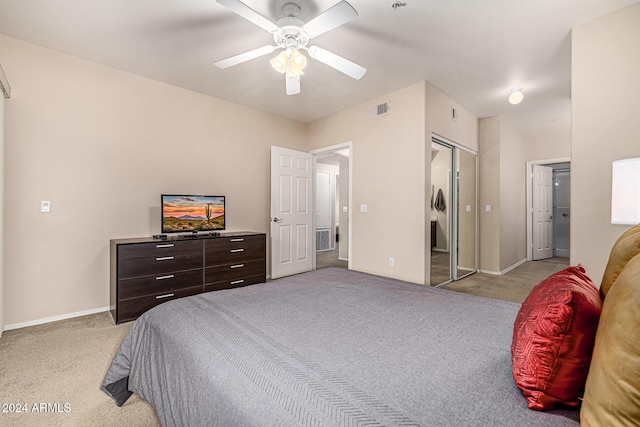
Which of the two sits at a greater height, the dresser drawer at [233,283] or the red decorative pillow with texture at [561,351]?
the red decorative pillow with texture at [561,351]

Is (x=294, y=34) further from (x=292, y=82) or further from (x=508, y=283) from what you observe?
(x=508, y=283)

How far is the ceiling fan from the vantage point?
185cm

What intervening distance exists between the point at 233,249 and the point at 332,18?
275 cm

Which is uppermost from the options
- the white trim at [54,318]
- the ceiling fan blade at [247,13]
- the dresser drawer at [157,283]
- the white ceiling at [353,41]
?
the white ceiling at [353,41]

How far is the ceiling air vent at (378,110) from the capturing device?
3910mm

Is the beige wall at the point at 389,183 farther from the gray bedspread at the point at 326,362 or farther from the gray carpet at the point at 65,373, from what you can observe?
the gray carpet at the point at 65,373

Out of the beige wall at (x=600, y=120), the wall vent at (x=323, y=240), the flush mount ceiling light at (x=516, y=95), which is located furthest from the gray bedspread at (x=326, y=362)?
the wall vent at (x=323, y=240)

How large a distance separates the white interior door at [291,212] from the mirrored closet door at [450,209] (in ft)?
6.62

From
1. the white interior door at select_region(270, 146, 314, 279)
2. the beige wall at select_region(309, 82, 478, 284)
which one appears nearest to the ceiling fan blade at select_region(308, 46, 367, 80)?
the beige wall at select_region(309, 82, 478, 284)

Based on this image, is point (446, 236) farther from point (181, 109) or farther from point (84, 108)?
point (84, 108)

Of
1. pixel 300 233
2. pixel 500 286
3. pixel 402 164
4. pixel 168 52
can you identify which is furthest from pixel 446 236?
pixel 168 52

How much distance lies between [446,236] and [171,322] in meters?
4.09

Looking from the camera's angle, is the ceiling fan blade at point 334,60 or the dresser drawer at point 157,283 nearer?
the ceiling fan blade at point 334,60

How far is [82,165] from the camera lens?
3053mm
